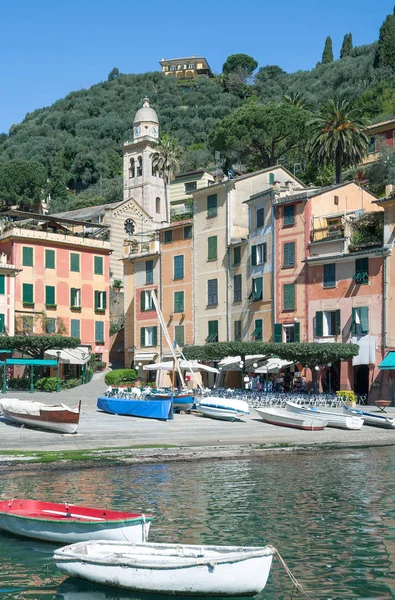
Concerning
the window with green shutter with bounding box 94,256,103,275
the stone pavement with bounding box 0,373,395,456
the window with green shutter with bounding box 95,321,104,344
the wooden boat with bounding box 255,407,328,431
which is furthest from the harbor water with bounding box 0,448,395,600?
the window with green shutter with bounding box 94,256,103,275

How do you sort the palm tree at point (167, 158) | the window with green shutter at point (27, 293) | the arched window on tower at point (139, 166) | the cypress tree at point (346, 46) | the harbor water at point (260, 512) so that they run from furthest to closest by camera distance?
the cypress tree at point (346, 46) < the arched window on tower at point (139, 166) < the palm tree at point (167, 158) < the window with green shutter at point (27, 293) < the harbor water at point (260, 512)

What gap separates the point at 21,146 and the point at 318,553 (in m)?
147

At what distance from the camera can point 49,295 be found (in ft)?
212

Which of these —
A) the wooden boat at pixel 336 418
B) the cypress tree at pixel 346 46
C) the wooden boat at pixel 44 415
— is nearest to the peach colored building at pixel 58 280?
the wooden boat at pixel 44 415

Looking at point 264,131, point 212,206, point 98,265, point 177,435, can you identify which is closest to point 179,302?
point 212,206

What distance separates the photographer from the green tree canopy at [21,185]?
387ft

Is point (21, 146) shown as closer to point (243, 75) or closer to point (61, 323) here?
point (243, 75)

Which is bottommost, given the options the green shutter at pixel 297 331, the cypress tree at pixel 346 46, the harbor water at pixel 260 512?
the harbor water at pixel 260 512

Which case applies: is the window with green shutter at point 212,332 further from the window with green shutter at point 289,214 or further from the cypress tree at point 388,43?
the cypress tree at point 388,43

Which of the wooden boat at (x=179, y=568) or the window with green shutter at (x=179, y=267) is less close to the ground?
the window with green shutter at (x=179, y=267)

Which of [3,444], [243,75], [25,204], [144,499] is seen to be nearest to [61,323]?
[3,444]

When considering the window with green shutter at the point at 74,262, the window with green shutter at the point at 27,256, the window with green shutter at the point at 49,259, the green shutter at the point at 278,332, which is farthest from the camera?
the window with green shutter at the point at 74,262

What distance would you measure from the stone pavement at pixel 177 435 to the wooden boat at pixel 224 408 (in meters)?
0.49

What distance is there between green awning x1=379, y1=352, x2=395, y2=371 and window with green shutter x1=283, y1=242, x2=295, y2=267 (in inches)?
409
